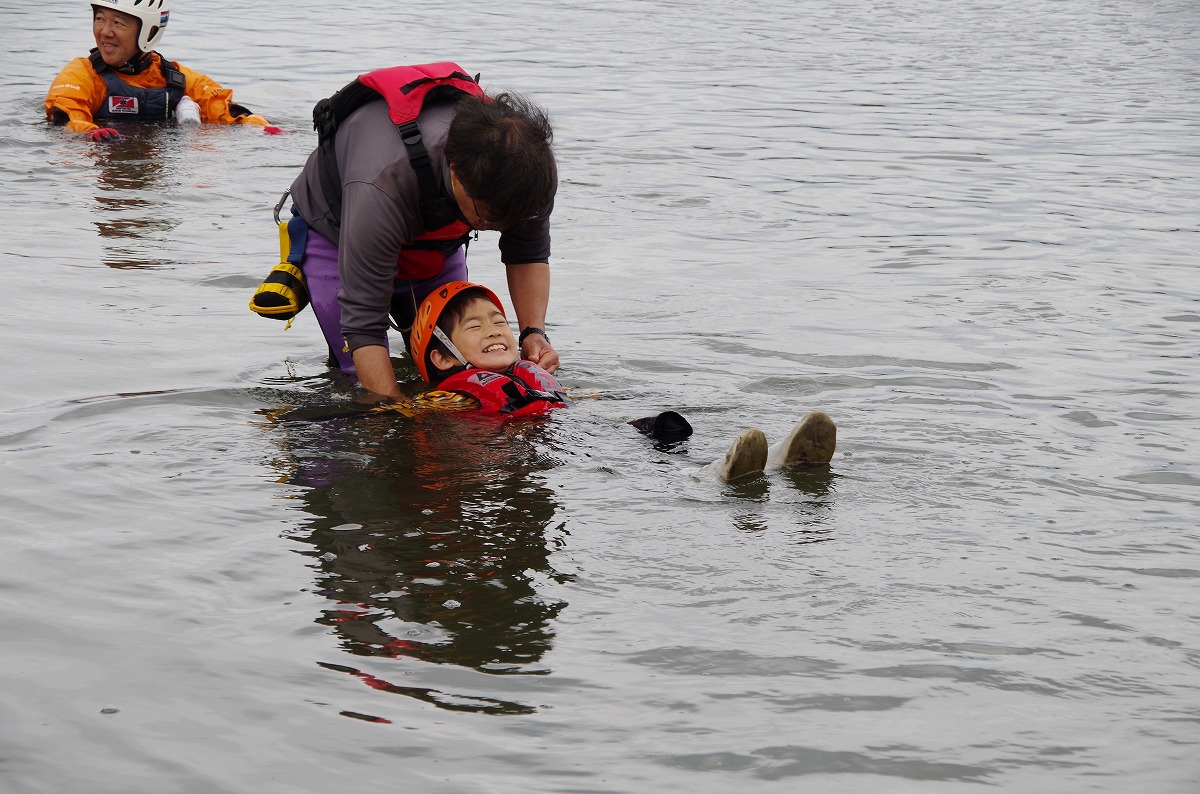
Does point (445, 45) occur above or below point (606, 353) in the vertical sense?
above

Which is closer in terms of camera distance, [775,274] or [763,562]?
[763,562]

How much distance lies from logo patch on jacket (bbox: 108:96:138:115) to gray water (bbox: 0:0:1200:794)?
0.88m

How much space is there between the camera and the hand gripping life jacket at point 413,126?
482cm

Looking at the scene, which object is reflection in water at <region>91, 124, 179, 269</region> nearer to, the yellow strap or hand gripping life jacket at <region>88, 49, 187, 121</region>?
hand gripping life jacket at <region>88, 49, 187, 121</region>

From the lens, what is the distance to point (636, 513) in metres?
4.64

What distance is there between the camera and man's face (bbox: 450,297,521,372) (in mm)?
5664

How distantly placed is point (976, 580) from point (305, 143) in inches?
380

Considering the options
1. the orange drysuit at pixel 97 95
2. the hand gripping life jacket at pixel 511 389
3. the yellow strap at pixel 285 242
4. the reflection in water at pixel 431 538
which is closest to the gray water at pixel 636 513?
the reflection in water at pixel 431 538

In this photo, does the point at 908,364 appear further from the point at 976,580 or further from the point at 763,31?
the point at 763,31

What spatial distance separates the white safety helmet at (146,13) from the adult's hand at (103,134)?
2.71ft

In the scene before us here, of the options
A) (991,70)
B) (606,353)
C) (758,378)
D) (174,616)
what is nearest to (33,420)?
(174,616)

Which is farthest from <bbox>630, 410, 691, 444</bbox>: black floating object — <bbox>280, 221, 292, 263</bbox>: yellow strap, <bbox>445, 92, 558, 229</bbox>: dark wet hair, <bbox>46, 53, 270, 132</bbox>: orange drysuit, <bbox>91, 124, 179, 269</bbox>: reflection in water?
<bbox>46, 53, 270, 132</bbox>: orange drysuit

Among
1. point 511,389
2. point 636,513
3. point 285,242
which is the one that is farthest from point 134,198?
point 636,513

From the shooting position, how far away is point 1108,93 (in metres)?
15.9
